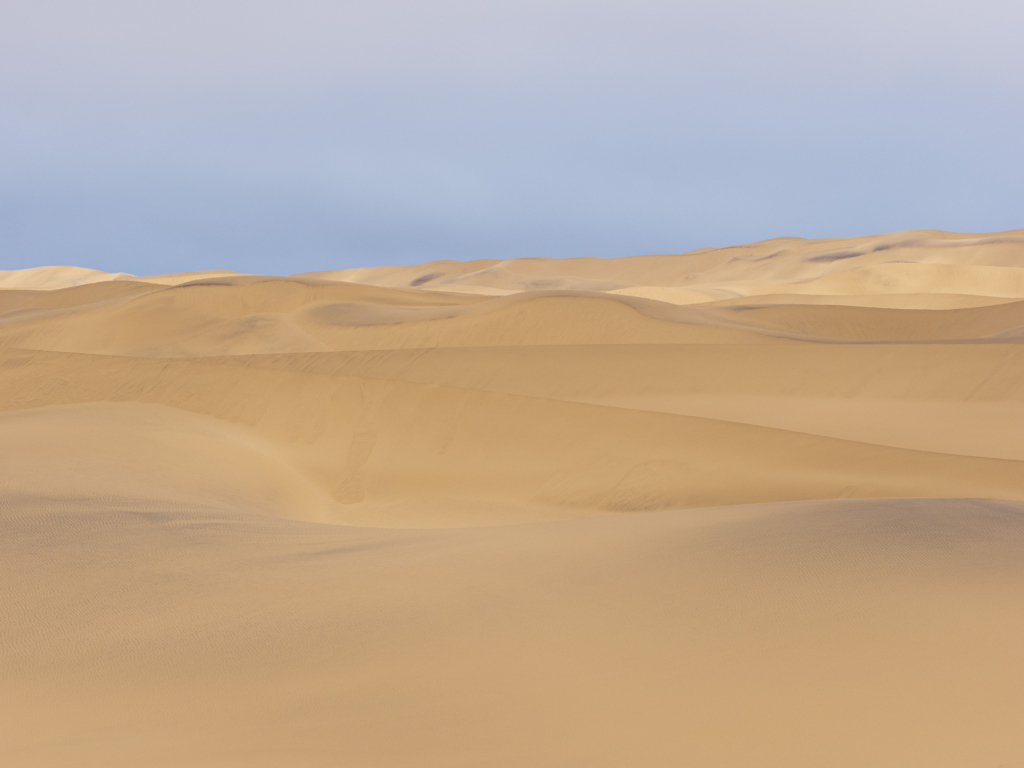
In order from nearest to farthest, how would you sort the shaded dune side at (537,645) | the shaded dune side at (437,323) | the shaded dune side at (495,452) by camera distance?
the shaded dune side at (537,645) < the shaded dune side at (495,452) < the shaded dune side at (437,323)

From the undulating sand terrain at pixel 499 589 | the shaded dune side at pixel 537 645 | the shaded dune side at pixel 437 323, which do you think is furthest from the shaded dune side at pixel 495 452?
the shaded dune side at pixel 437 323

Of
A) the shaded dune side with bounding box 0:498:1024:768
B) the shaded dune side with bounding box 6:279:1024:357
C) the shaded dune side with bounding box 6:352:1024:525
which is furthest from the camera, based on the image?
the shaded dune side with bounding box 6:279:1024:357

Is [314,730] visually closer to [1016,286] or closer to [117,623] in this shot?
[117,623]

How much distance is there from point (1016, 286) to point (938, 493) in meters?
35.4

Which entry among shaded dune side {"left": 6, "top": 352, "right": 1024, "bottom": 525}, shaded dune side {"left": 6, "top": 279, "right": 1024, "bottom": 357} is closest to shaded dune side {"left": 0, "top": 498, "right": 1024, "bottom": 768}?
shaded dune side {"left": 6, "top": 352, "right": 1024, "bottom": 525}

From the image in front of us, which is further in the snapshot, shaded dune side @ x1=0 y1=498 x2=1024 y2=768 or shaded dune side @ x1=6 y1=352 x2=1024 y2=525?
shaded dune side @ x1=6 y1=352 x2=1024 y2=525

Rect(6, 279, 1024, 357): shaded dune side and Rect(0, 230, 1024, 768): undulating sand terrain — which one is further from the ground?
Rect(6, 279, 1024, 357): shaded dune side

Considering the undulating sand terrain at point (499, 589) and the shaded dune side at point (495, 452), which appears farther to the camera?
the shaded dune side at point (495, 452)

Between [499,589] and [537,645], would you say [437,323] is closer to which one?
[499,589]

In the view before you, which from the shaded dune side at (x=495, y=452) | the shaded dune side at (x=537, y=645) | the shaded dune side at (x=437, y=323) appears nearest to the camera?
the shaded dune side at (x=537, y=645)

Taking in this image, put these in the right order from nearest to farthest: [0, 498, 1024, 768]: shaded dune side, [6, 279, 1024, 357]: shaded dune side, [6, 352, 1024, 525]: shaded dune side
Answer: [0, 498, 1024, 768]: shaded dune side → [6, 352, 1024, 525]: shaded dune side → [6, 279, 1024, 357]: shaded dune side

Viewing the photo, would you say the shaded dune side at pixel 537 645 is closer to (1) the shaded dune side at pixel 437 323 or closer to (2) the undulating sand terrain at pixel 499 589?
(2) the undulating sand terrain at pixel 499 589

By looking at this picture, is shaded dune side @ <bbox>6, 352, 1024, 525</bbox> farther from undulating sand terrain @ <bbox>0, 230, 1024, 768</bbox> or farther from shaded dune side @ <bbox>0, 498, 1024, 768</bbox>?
shaded dune side @ <bbox>0, 498, 1024, 768</bbox>

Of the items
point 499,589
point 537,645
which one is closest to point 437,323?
point 499,589
